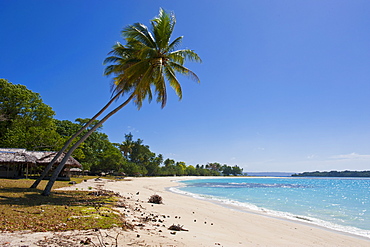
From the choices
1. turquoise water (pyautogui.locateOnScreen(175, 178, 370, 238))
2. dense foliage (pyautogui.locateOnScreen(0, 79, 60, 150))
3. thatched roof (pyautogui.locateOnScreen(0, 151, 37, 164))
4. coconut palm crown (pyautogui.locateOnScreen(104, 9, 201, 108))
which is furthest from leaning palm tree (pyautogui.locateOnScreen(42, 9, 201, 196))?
dense foliage (pyautogui.locateOnScreen(0, 79, 60, 150))

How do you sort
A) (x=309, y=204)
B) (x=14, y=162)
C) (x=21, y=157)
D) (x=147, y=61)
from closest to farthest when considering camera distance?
(x=147, y=61)
(x=309, y=204)
(x=14, y=162)
(x=21, y=157)

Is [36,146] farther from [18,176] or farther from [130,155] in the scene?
[130,155]

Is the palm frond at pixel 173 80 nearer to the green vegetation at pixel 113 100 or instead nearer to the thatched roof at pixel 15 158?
the green vegetation at pixel 113 100

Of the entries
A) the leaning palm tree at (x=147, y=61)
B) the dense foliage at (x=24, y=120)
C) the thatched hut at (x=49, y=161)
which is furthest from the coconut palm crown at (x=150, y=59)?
the dense foliage at (x=24, y=120)

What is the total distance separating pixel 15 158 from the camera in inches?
824

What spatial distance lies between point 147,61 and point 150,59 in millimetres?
247

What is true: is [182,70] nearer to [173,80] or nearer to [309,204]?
[173,80]

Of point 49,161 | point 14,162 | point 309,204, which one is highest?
point 49,161

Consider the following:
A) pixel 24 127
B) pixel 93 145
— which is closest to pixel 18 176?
pixel 24 127

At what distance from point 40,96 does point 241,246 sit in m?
33.0

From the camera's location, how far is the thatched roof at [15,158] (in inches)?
816

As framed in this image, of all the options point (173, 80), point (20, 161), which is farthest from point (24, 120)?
point (173, 80)

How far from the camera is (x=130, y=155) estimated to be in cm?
6531

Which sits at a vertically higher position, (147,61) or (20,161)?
(147,61)
